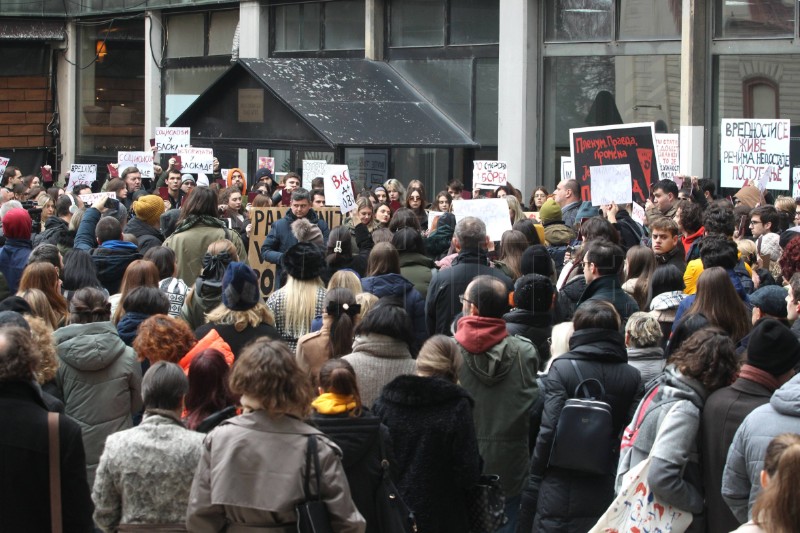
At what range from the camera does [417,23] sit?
73.9ft

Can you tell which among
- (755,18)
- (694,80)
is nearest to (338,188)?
(694,80)

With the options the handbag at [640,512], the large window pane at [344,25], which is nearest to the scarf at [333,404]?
the handbag at [640,512]

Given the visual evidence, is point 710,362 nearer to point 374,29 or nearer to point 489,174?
point 489,174

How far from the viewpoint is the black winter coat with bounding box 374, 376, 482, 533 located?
544 centimetres

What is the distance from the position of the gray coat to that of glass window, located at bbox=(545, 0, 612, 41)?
1479cm

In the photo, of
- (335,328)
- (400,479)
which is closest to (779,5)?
(335,328)

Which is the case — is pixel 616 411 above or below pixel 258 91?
below

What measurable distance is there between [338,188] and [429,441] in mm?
8455

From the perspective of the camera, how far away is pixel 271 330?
6.96 metres

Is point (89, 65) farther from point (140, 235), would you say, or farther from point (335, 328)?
point (335, 328)

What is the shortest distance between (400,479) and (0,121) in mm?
27889

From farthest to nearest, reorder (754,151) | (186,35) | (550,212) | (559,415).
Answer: (186,35), (754,151), (550,212), (559,415)

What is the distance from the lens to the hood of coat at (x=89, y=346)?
6.33 m

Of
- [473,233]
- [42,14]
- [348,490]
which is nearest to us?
[348,490]
